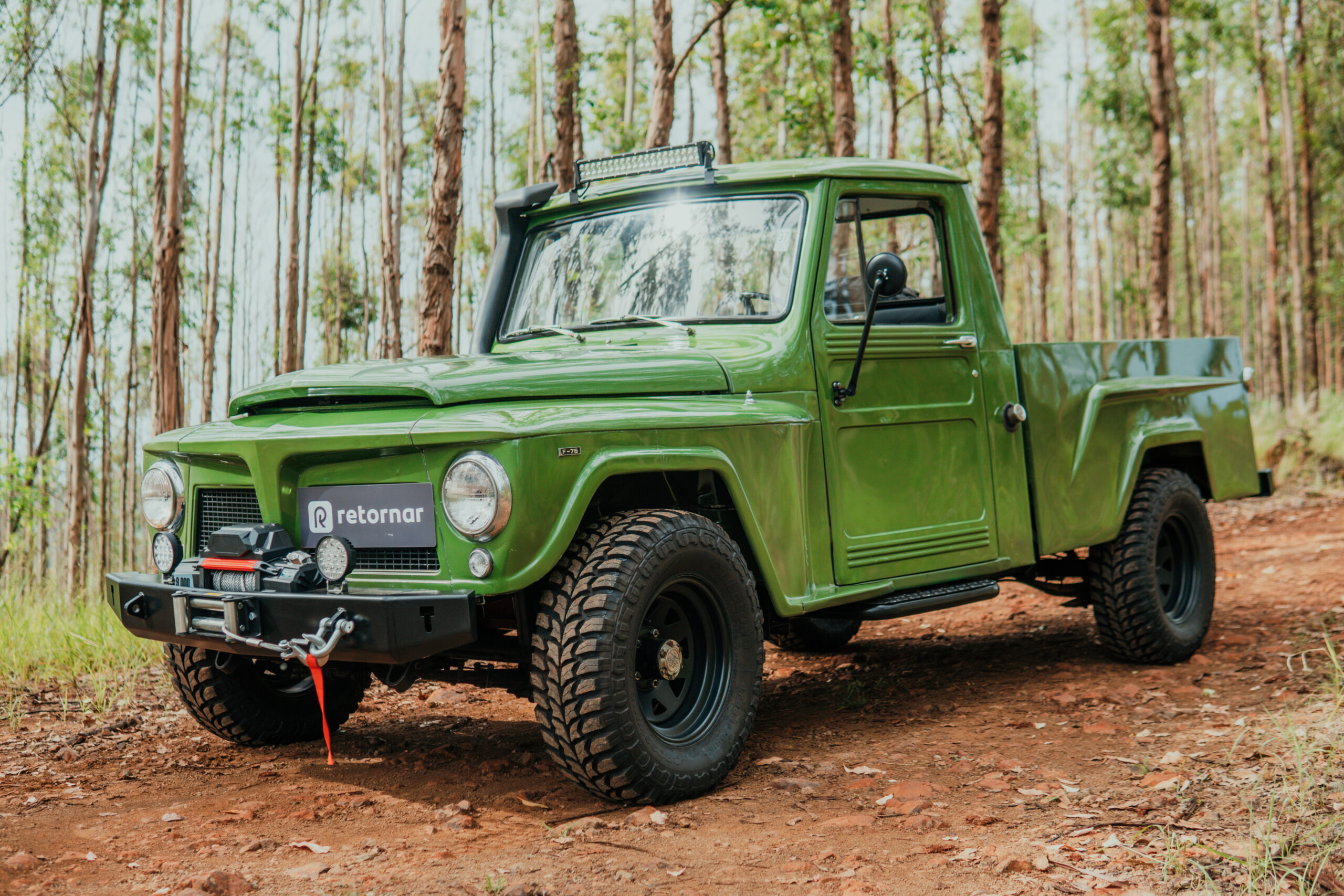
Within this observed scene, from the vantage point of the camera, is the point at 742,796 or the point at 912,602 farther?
the point at 912,602

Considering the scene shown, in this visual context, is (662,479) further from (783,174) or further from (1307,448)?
(1307,448)

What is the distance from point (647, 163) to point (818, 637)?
288 centimetres

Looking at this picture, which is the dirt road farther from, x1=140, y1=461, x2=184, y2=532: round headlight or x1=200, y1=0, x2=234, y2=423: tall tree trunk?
x1=200, y1=0, x2=234, y2=423: tall tree trunk

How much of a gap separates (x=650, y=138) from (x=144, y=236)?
20.7m

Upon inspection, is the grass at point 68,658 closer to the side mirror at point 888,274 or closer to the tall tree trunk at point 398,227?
the side mirror at point 888,274

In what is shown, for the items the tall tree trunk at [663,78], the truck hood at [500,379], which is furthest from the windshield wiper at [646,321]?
the tall tree trunk at [663,78]

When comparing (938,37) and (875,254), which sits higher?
(938,37)

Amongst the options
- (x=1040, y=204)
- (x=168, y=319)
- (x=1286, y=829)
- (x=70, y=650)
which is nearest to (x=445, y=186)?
(x=168, y=319)

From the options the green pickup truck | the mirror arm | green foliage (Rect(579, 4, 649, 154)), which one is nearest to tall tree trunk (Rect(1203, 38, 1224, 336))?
green foliage (Rect(579, 4, 649, 154))

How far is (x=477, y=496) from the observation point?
3.19 m

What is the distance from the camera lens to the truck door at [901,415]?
4.27m

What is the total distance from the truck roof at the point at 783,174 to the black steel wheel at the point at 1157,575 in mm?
2039

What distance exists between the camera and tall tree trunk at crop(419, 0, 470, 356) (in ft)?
29.2

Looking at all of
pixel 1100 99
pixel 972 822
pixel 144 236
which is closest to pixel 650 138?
pixel 972 822
